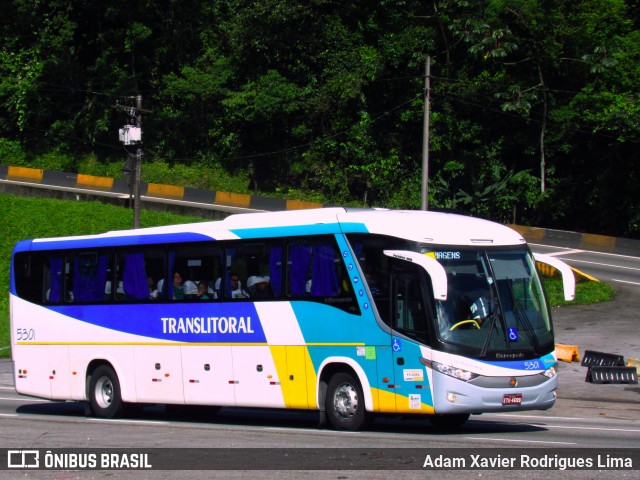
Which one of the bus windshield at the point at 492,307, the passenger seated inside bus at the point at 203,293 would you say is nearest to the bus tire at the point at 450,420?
the bus windshield at the point at 492,307

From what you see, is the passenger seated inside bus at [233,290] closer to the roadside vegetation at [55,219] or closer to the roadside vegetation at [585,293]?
the roadside vegetation at [585,293]

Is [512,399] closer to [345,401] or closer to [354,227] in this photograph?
[345,401]

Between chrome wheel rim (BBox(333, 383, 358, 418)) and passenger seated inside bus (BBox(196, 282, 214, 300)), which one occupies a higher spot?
passenger seated inside bus (BBox(196, 282, 214, 300))

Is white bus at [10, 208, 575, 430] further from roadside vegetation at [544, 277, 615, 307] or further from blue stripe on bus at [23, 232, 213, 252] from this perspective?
roadside vegetation at [544, 277, 615, 307]

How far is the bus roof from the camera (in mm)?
13977

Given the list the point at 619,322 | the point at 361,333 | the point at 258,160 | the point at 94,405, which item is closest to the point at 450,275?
the point at 361,333

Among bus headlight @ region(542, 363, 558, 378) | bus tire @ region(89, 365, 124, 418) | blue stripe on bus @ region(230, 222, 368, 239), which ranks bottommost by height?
bus tire @ region(89, 365, 124, 418)

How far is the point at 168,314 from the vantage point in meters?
17.0

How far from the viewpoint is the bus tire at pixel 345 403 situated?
14133 millimetres

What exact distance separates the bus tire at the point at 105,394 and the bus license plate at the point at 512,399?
304 inches

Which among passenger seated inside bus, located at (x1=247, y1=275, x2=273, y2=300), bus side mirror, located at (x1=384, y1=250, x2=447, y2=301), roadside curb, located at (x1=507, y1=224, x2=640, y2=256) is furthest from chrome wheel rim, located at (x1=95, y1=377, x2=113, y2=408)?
roadside curb, located at (x1=507, y1=224, x2=640, y2=256)

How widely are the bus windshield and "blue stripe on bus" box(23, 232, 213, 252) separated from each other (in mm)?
4854

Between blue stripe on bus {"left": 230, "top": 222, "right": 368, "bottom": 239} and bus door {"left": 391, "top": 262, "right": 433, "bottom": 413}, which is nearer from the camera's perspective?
bus door {"left": 391, "top": 262, "right": 433, "bottom": 413}

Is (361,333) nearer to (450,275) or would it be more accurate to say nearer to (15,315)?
(450,275)
